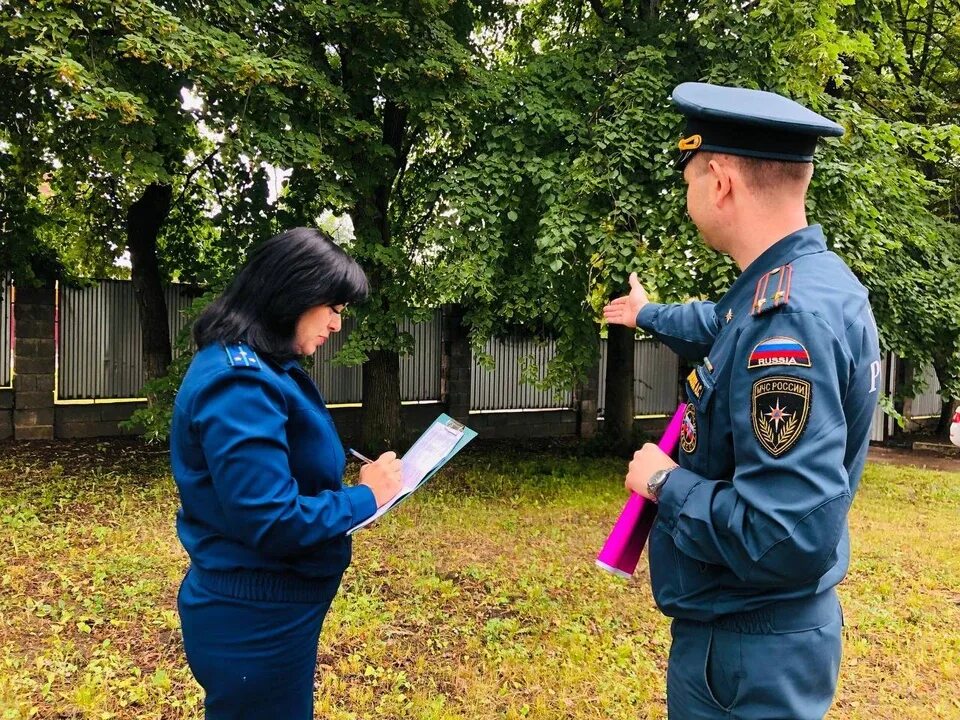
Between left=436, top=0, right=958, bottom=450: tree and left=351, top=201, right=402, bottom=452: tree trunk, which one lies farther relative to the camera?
left=351, top=201, right=402, bottom=452: tree trunk

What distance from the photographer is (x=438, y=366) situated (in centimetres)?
1146

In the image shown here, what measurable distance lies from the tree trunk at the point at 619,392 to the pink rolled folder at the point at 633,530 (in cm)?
921

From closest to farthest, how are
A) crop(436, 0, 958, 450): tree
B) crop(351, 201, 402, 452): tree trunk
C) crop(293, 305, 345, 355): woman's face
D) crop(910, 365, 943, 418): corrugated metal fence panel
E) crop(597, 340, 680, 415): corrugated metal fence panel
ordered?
crop(293, 305, 345, 355): woman's face, crop(436, 0, 958, 450): tree, crop(351, 201, 402, 452): tree trunk, crop(597, 340, 680, 415): corrugated metal fence panel, crop(910, 365, 943, 418): corrugated metal fence panel

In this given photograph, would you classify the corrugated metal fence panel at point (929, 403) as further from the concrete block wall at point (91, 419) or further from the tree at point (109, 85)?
the concrete block wall at point (91, 419)

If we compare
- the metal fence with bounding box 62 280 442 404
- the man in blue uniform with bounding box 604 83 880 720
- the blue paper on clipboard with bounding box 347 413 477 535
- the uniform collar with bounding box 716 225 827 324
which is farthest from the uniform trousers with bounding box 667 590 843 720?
the metal fence with bounding box 62 280 442 404

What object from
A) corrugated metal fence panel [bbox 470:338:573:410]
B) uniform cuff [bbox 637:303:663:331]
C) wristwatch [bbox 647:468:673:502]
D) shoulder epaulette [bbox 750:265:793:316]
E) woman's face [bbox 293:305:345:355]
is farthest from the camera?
corrugated metal fence panel [bbox 470:338:573:410]

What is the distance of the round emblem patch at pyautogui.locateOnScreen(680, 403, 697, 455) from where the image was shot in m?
1.46

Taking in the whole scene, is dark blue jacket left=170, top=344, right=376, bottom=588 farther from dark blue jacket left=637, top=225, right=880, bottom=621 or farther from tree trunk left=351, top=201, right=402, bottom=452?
tree trunk left=351, top=201, right=402, bottom=452

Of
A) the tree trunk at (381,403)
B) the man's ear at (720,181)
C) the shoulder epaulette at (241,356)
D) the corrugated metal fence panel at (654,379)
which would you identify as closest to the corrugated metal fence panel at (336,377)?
the tree trunk at (381,403)

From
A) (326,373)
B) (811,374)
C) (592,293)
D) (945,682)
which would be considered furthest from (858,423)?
(326,373)

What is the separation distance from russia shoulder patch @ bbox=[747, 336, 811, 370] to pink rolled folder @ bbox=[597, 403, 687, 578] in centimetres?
29

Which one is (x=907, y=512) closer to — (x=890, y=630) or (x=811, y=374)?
(x=890, y=630)

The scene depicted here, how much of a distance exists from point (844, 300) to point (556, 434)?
1125 centimetres

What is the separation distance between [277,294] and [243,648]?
827 mm
